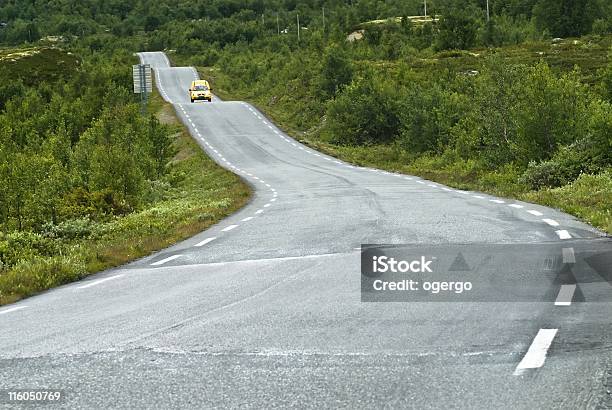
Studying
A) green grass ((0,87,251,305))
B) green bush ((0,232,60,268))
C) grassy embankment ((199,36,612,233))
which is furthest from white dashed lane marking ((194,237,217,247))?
grassy embankment ((199,36,612,233))

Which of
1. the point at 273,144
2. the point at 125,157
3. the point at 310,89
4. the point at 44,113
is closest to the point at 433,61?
the point at 310,89

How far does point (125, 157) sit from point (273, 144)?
23.5 m

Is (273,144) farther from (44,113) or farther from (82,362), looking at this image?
(82,362)

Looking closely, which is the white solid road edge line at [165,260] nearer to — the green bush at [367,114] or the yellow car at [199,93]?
the green bush at [367,114]

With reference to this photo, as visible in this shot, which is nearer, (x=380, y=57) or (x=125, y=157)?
(x=125, y=157)

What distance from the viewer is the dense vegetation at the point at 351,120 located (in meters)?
23.7

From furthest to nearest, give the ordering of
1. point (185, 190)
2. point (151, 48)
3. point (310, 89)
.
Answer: point (151, 48)
point (310, 89)
point (185, 190)

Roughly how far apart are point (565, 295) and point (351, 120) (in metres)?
47.5

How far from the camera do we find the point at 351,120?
5447cm

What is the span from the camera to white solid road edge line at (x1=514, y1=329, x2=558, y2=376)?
504 cm

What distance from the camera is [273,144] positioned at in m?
55.5

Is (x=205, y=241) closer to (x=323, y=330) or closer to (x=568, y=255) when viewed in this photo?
(x=568, y=255)

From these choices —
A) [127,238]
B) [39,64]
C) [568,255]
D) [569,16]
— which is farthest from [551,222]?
[39,64]

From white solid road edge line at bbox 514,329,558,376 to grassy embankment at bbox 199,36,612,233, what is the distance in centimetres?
716
